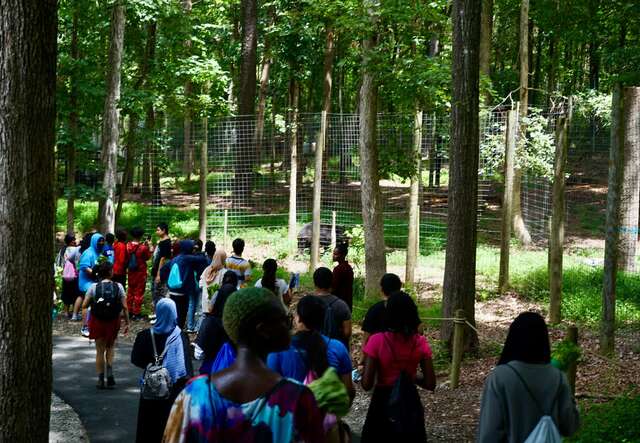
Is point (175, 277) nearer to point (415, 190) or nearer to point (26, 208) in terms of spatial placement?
point (415, 190)

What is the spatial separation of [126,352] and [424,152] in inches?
288

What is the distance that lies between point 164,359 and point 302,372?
2628mm

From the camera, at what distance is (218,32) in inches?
1511

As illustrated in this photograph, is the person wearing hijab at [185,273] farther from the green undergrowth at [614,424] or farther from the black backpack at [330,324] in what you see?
the green undergrowth at [614,424]

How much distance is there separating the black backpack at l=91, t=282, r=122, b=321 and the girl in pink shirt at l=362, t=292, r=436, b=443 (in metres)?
5.73

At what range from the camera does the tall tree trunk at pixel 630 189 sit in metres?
14.1

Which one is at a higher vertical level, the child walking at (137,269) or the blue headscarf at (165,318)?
the blue headscarf at (165,318)

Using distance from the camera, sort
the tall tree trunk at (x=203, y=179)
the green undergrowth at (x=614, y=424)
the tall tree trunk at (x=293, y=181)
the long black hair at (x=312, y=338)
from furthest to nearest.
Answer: the tall tree trunk at (x=293, y=181), the tall tree trunk at (x=203, y=179), the green undergrowth at (x=614, y=424), the long black hair at (x=312, y=338)

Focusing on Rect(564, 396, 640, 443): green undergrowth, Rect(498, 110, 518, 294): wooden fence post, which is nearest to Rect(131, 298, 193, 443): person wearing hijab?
Rect(564, 396, 640, 443): green undergrowth

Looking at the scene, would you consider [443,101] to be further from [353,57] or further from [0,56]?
[0,56]

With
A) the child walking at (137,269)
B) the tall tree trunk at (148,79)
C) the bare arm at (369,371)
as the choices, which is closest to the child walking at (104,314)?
the child walking at (137,269)

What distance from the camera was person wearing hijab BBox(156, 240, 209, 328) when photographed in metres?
13.3

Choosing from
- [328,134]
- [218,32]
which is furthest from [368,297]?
[218,32]

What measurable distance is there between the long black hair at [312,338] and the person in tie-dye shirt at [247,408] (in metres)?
1.86
